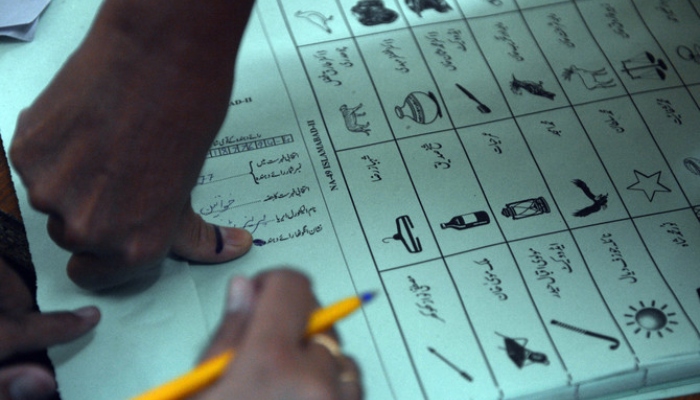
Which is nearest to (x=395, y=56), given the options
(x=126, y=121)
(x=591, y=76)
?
(x=591, y=76)

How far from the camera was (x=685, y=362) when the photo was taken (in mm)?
431

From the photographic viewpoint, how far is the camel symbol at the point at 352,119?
1.75ft

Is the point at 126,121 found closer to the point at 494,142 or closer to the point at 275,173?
the point at 275,173

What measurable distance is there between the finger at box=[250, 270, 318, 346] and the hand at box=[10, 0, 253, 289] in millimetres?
151

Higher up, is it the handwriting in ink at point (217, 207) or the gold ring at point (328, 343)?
the gold ring at point (328, 343)

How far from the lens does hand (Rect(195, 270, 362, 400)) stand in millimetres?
219

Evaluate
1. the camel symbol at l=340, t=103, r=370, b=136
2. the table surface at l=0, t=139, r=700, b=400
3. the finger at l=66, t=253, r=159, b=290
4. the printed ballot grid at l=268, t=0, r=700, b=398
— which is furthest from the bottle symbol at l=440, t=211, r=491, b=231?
the table surface at l=0, t=139, r=700, b=400

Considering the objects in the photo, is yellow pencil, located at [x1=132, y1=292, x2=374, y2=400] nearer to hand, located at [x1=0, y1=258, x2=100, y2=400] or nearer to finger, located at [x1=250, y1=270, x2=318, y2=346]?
finger, located at [x1=250, y1=270, x2=318, y2=346]

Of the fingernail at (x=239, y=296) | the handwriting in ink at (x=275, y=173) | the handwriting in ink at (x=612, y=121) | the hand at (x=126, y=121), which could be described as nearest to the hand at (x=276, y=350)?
the fingernail at (x=239, y=296)

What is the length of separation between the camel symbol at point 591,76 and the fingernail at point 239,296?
0.42 meters

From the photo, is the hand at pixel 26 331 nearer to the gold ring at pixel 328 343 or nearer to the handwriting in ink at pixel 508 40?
the gold ring at pixel 328 343

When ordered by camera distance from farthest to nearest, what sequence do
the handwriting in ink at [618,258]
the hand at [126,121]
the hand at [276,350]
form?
the handwriting in ink at [618,258] < the hand at [126,121] < the hand at [276,350]

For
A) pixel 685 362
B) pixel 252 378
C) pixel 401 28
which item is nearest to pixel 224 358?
pixel 252 378

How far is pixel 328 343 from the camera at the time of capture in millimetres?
254
